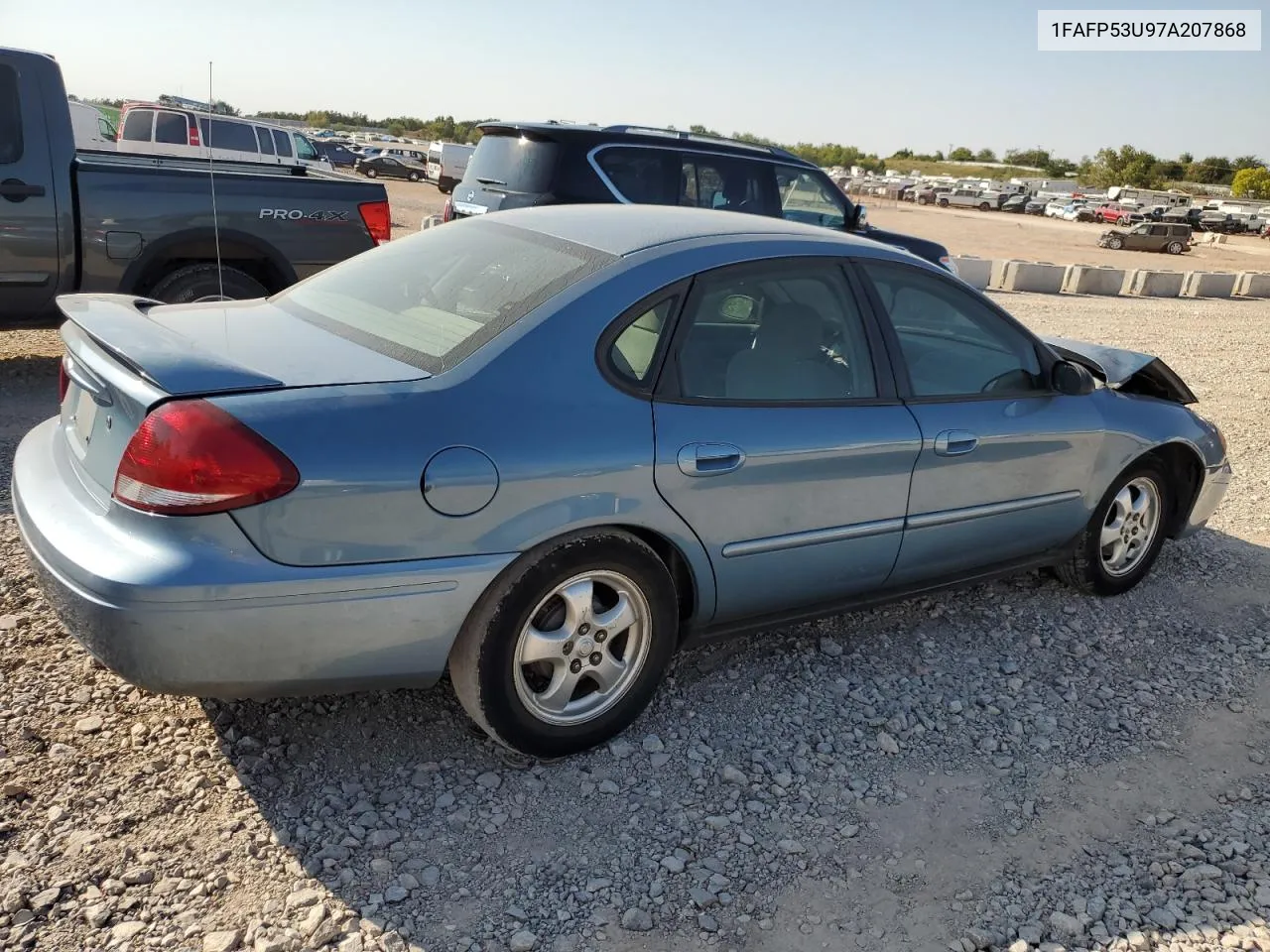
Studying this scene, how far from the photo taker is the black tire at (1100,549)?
15.0 ft

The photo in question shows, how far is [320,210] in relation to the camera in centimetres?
675

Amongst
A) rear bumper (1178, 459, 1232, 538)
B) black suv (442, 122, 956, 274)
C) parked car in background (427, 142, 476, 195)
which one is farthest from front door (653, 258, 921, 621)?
parked car in background (427, 142, 476, 195)

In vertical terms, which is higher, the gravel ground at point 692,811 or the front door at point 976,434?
the front door at point 976,434

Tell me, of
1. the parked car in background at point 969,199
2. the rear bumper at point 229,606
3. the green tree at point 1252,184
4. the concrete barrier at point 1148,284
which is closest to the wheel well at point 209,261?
the rear bumper at point 229,606

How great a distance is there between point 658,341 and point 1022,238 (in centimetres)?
4498

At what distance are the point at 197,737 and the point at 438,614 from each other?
944mm

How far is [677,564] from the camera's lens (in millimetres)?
3266

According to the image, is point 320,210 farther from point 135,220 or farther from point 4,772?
point 4,772

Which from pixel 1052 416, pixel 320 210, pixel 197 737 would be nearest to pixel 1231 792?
pixel 1052 416

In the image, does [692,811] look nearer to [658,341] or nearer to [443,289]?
[658,341]

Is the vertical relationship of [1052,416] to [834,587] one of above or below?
above

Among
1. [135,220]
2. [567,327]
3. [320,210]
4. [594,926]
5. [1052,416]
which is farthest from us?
[320,210]

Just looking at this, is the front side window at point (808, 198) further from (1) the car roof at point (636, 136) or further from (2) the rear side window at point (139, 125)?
(2) the rear side window at point (139, 125)

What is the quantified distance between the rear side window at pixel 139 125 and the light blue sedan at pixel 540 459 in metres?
19.2
